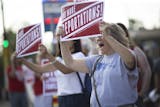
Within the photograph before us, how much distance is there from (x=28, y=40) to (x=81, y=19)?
1576 millimetres

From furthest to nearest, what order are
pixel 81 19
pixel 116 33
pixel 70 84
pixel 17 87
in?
pixel 17 87 < pixel 70 84 < pixel 81 19 < pixel 116 33

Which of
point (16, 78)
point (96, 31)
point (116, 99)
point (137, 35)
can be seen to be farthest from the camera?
point (137, 35)

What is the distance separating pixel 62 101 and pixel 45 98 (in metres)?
2.30

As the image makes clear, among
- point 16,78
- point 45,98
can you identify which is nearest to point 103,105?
point 45,98

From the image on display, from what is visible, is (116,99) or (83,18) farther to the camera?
(83,18)

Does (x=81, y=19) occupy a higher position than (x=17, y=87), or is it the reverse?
(x=81, y=19)

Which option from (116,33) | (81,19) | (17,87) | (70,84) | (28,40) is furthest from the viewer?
(17,87)

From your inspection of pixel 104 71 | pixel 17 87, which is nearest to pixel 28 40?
Answer: pixel 104 71

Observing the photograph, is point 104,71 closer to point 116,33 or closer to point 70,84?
point 116,33

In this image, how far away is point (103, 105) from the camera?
254 inches

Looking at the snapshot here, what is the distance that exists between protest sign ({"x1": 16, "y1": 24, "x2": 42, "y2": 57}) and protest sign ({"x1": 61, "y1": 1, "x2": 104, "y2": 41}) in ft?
4.39

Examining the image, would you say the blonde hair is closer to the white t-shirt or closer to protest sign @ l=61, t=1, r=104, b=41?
protest sign @ l=61, t=1, r=104, b=41

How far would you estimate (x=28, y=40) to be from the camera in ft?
27.5

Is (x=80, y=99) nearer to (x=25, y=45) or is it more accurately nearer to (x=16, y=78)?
(x=25, y=45)
